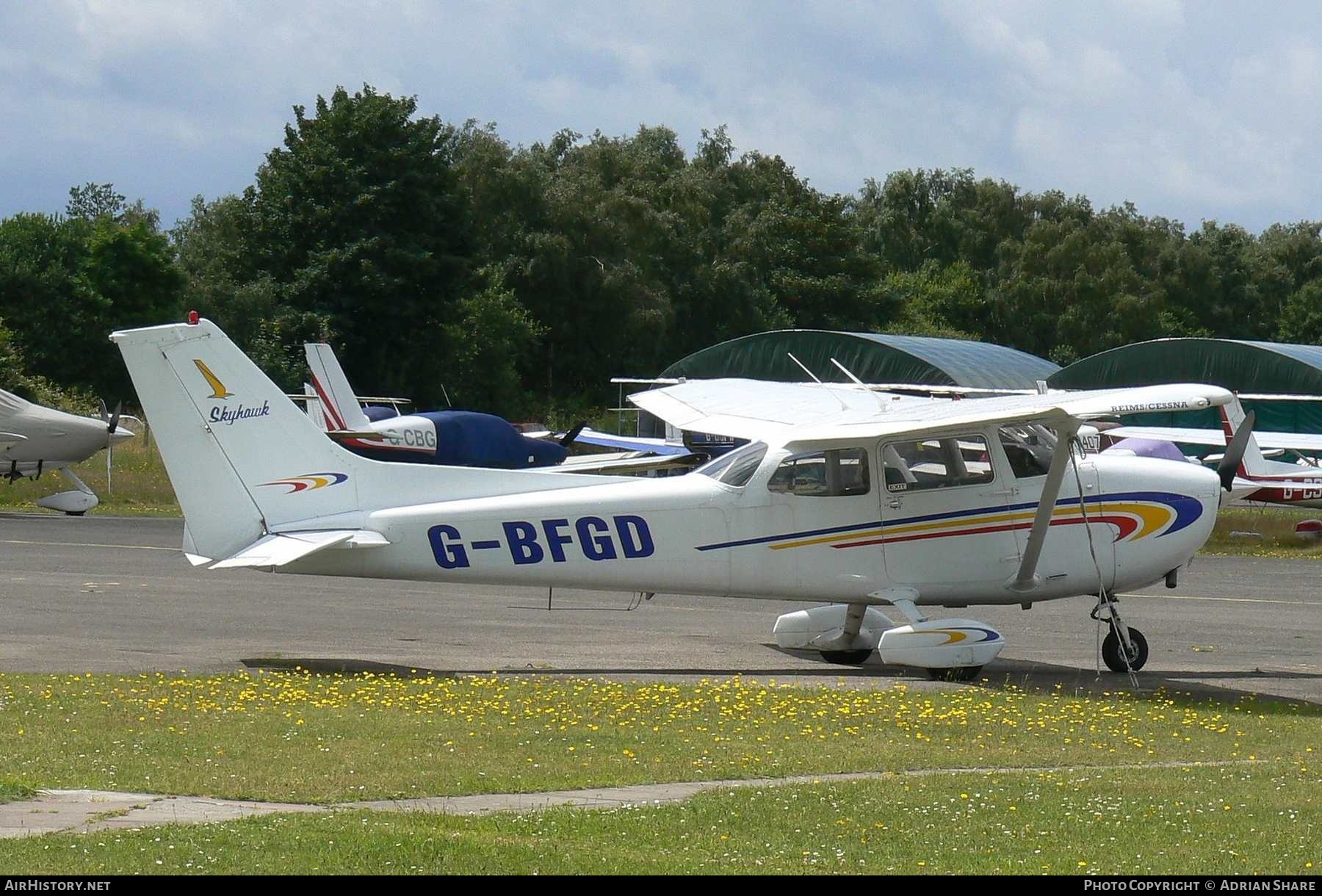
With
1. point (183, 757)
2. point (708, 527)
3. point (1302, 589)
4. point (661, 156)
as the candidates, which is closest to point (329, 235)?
point (661, 156)

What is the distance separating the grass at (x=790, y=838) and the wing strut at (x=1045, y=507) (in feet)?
16.1

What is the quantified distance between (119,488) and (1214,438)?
25416 mm

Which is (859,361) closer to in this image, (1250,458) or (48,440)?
(1250,458)

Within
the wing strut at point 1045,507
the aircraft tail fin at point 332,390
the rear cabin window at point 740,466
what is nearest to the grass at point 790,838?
the wing strut at point 1045,507

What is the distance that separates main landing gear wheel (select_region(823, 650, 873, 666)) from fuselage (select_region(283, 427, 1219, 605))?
31.0 inches

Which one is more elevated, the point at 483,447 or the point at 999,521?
the point at 999,521

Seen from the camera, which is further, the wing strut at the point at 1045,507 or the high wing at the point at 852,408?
the wing strut at the point at 1045,507

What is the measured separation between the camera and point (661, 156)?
90.1 metres

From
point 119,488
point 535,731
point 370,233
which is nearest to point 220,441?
point 535,731

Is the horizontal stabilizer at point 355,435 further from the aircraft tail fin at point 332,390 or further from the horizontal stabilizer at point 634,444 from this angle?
the horizontal stabilizer at point 634,444

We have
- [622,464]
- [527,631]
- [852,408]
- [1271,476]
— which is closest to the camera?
[852,408]

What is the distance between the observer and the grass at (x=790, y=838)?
5688 mm

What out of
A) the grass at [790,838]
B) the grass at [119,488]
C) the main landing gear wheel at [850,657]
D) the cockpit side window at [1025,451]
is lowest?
the grass at [119,488]

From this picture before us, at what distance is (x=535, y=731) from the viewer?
9.41 m
